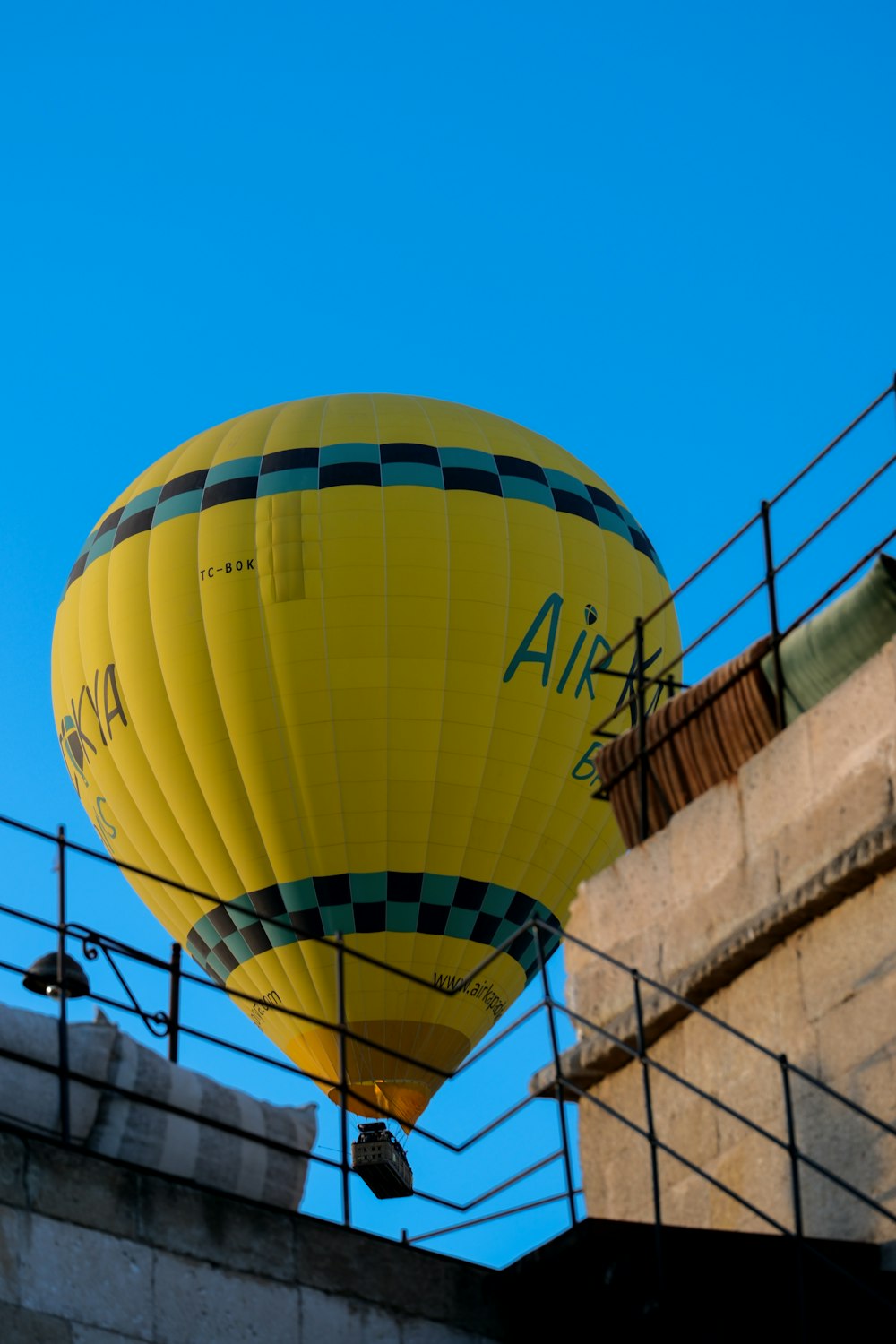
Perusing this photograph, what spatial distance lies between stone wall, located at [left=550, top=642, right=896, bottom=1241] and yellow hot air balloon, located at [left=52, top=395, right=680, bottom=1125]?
1264cm

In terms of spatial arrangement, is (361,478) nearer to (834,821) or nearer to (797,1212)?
(834,821)

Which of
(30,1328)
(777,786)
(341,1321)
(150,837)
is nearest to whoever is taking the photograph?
(30,1328)

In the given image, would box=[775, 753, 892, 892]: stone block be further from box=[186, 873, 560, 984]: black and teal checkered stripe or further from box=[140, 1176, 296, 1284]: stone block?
box=[186, 873, 560, 984]: black and teal checkered stripe

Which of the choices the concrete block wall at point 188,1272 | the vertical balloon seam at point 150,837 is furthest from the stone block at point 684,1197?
the vertical balloon seam at point 150,837

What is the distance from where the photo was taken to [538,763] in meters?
22.8

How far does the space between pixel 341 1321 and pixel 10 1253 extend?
4.17ft

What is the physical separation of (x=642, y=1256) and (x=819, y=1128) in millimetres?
845

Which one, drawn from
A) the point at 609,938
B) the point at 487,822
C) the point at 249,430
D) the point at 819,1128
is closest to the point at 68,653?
the point at 249,430

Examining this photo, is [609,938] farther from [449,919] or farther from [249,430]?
[249,430]

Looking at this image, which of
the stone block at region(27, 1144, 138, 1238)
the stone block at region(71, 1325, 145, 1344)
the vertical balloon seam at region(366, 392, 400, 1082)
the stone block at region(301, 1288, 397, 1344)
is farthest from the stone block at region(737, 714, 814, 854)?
the vertical balloon seam at region(366, 392, 400, 1082)

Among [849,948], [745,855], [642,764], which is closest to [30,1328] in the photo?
[849,948]

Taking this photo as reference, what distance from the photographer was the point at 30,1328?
24.5 ft

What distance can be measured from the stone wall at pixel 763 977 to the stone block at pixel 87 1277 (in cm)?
211

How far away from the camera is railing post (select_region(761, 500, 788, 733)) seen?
31.5 feet
